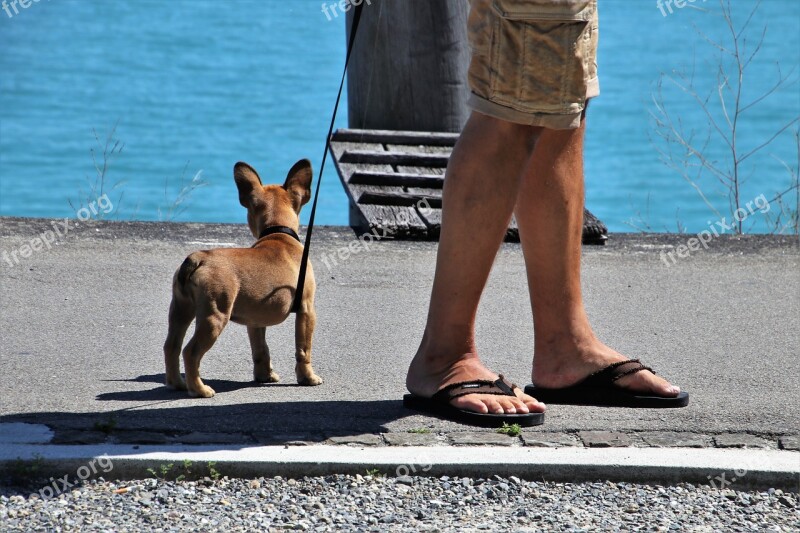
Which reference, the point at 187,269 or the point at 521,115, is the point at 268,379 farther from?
the point at 521,115

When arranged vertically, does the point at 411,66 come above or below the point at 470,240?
above

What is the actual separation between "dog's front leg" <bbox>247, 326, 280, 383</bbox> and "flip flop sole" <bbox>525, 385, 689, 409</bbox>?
83cm

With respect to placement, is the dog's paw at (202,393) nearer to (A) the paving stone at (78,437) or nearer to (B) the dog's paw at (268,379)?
(B) the dog's paw at (268,379)

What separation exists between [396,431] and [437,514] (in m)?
0.46

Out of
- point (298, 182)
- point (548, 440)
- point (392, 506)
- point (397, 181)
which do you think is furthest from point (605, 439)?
point (397, 181)

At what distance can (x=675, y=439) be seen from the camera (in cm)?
301

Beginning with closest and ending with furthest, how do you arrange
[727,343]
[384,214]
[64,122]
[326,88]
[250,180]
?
[250,180] → [727,343] → [384,214] → [64,122] → [326,88]

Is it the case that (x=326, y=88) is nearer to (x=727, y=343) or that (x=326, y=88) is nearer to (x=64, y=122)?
(x=64, y=122)

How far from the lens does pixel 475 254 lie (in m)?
3.10

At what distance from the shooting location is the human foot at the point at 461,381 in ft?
10.1

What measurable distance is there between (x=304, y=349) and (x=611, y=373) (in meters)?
0.92

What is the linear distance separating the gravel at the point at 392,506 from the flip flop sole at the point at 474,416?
0.30 m

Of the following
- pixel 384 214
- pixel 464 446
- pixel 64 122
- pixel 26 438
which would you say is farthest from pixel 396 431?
pixel 64 122

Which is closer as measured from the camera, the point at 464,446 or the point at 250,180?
the point at 464,446
